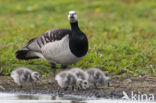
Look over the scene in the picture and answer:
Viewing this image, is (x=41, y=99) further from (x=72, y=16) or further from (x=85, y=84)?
(x=72, y=16)

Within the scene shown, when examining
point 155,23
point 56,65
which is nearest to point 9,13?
point 155,23

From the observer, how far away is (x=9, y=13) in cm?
2172

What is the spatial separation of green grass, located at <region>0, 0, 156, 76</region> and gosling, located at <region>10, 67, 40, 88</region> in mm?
985

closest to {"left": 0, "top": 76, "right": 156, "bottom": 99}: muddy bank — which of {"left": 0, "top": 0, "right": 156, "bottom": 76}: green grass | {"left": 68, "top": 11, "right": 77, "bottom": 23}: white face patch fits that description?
{"left": 0, "top": 0, "right": 156, "bottom": 76}: green grass

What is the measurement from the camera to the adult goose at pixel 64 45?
9.90 metres

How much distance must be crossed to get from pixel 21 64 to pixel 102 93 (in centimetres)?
276

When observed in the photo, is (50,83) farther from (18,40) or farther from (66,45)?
(18,40)

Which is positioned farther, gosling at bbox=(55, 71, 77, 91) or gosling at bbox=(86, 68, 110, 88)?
gosling at bbox=(86, 68, 110, 88)

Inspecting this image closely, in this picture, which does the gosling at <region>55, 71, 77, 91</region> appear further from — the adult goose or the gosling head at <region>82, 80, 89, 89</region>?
the adult goose

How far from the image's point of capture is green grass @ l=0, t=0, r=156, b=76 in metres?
11.3

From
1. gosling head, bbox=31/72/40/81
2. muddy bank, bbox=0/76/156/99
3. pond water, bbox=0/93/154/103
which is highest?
gosling head, bbox=31/72/40/81

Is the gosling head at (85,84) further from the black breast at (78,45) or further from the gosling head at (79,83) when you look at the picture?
the black breast at (78,45)

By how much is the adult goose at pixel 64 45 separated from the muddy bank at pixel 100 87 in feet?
1.84

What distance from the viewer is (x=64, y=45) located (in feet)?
32.7
